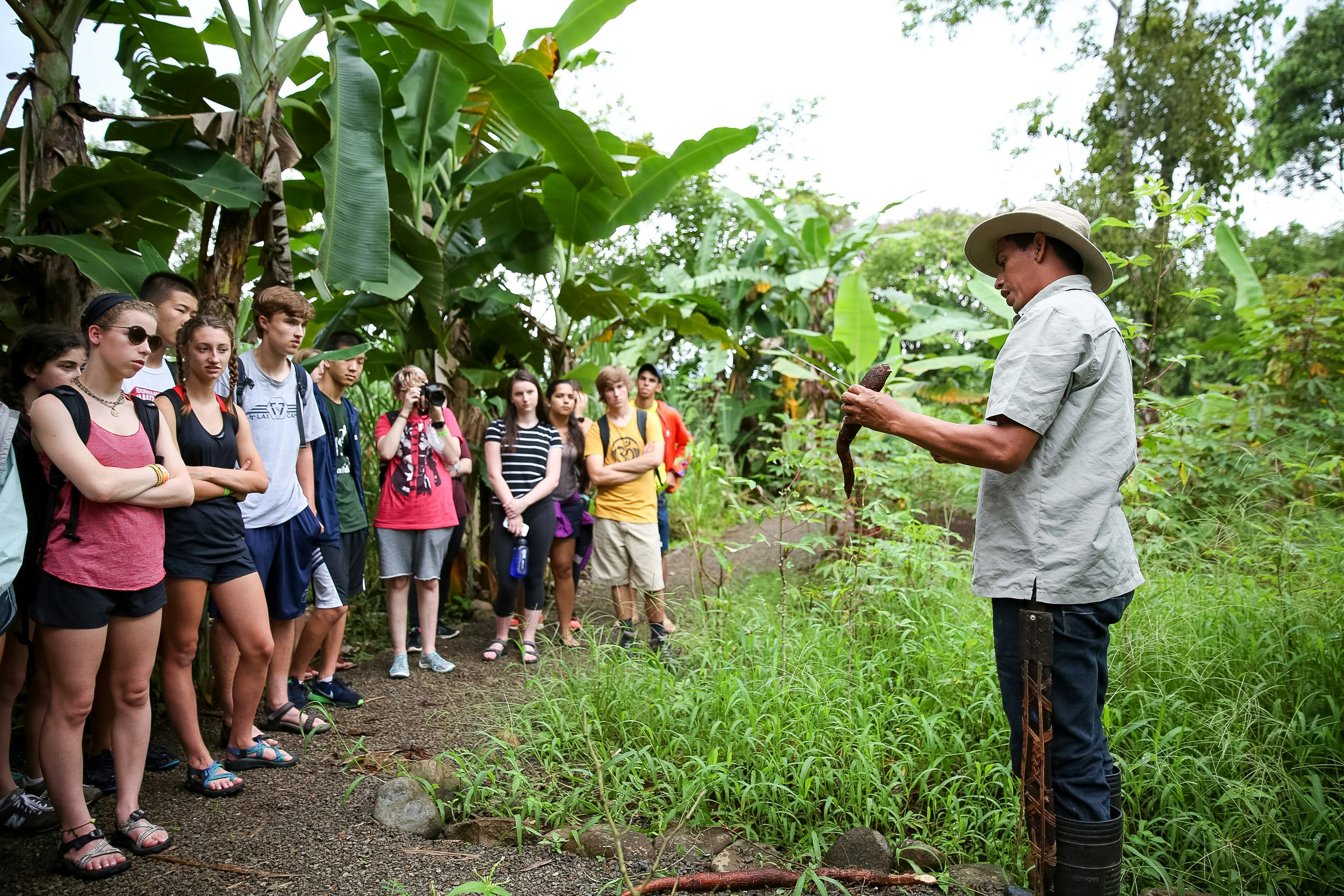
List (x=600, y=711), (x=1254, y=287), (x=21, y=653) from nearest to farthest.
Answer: (x=21, y=653) → (x=600, y=711) → (x=1254, y=287)

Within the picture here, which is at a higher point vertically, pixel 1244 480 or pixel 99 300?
pixel 99 300

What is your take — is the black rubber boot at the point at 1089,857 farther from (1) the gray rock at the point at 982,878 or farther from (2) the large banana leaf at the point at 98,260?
(2) the large banana leaf at the point at 98,260

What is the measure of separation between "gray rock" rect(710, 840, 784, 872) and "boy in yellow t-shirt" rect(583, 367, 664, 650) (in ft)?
6.98

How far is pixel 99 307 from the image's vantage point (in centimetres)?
250

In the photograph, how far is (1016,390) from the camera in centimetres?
200

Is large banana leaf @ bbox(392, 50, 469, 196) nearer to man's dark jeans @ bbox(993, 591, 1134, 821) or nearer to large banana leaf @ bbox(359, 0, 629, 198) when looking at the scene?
large banana leaf @ bbox(359, 0, 629, 198)

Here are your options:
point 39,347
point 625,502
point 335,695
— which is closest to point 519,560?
point 625,502

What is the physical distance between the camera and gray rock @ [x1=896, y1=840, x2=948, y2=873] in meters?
2.56

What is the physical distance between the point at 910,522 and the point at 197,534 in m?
3.42

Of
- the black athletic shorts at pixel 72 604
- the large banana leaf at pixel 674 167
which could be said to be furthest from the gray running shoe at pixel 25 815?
the large banana leaf at pixel 674 167

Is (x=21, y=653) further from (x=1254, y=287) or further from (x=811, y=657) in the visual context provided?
(x=1254, y=287)

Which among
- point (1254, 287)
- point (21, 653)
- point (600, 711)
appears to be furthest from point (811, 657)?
point (1254, 287)

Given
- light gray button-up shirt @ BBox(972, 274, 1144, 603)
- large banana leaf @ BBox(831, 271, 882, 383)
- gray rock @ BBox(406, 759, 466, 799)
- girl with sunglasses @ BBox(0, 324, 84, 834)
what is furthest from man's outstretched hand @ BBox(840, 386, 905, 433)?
large banana leaf @ BBox(831, 271, 882, 383)

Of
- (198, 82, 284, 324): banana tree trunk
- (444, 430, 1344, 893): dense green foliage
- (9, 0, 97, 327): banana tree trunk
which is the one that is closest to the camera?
(444, 430, 1344, 893): dense green foliage
